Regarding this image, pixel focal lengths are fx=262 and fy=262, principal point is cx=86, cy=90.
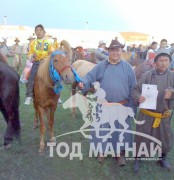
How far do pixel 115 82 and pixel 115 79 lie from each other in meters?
0.05

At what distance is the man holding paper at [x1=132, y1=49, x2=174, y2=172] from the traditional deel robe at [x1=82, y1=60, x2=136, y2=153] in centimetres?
20

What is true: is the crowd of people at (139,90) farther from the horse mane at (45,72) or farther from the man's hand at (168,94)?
the horse mane at (45,72)

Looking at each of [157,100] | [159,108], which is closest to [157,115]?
[159,108]

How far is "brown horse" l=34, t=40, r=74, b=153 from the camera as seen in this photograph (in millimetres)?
4199

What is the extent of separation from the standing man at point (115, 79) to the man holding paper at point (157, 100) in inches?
8.3

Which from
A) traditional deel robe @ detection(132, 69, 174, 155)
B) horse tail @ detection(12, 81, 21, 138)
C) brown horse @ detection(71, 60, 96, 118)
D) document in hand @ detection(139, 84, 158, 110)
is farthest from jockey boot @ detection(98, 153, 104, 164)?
brown horse @ detection(71, 60, 96, 118)

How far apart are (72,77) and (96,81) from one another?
1.45ft

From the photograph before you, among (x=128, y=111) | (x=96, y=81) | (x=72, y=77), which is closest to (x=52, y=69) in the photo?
(x=72, y=77)

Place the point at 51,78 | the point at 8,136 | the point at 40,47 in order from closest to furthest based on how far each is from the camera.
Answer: the point at 51,78 → the point at 8,136 → the point at 40,47

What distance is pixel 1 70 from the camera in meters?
4.61

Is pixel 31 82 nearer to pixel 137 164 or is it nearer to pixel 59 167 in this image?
pixel 59 167

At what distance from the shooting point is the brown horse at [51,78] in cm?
420

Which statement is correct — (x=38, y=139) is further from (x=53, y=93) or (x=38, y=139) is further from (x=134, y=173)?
(x=134, y=173)

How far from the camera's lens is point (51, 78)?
4.50 metres
